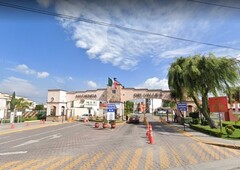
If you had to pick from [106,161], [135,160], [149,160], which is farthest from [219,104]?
[106,161]

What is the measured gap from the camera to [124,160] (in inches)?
372

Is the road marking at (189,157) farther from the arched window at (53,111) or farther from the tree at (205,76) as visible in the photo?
the arched window at (53,111)

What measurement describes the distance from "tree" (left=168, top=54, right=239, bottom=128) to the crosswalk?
12354mm

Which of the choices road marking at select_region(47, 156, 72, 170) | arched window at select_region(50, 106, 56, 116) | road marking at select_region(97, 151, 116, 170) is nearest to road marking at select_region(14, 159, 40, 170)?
road marking at select_region(47, 156, 72, 170)

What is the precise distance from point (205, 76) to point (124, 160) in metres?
16.2

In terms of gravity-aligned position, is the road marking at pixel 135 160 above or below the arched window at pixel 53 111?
below

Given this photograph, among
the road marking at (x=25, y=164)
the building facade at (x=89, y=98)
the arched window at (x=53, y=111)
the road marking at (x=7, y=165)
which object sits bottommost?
the road marking at (x=7, y=165)

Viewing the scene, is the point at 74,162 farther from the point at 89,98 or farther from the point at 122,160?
the point at 89,98

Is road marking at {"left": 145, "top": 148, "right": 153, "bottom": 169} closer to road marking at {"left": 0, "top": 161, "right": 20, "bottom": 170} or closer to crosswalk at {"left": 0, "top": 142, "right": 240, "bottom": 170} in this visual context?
crosswalk at {"left": 0, "top": 142, "right": 240, "bottom": 170}

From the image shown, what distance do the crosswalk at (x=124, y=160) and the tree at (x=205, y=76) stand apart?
12354 mm

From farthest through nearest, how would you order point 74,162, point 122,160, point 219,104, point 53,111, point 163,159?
point 53,111 → point 219,104 → point 163,159 → point 122,160 → point 74,162

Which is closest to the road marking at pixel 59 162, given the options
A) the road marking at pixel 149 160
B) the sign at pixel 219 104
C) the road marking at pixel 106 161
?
the road marking at pixel 106 161

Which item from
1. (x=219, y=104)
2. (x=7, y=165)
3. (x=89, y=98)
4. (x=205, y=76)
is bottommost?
(x=7, y=165)

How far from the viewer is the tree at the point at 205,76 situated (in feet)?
74.0
